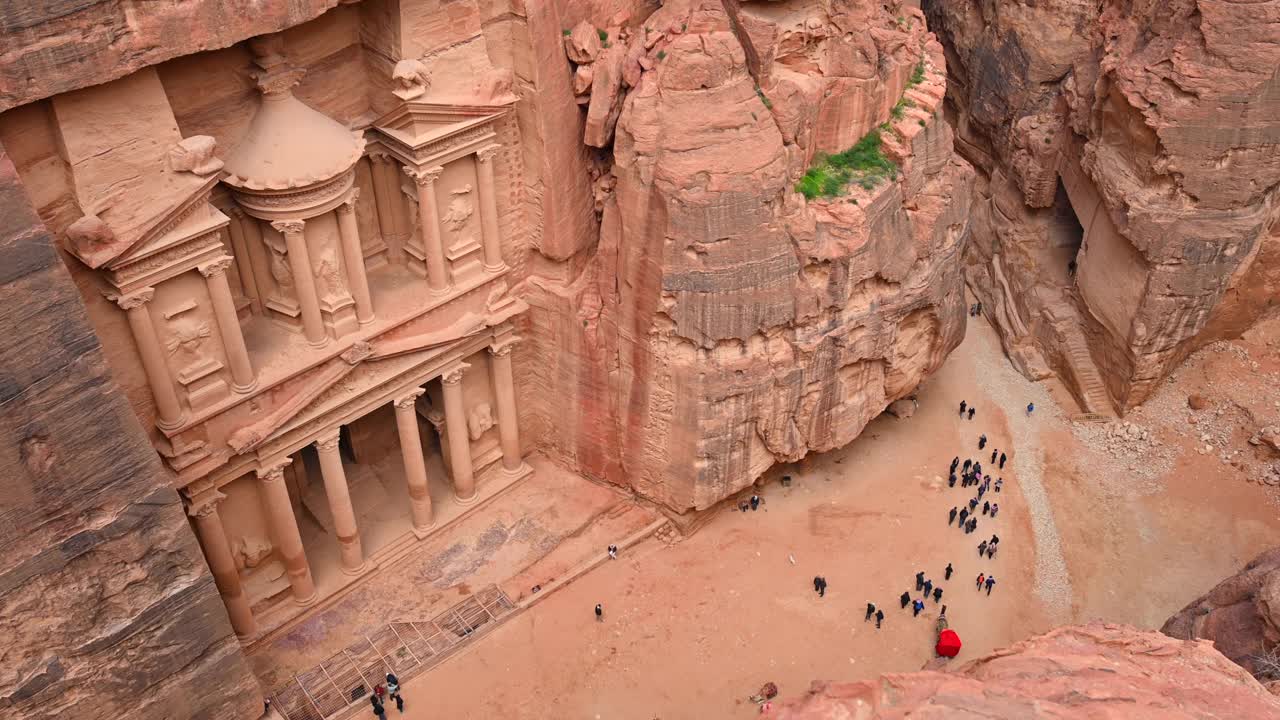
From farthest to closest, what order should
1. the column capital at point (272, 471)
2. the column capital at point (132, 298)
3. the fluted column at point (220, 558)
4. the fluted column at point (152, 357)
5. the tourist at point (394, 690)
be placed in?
the tourist at point (394, 690)
the column capital at point (272, 471)
the fluted column at point (220, 558)
the fluted column at point (152, 357)
the column capital at point (132, 298)

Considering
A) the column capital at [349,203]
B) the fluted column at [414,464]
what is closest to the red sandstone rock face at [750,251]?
the fluted column at [414,464]

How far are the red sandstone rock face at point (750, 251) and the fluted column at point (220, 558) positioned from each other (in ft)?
24.5

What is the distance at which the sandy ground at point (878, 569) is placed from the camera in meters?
21.4

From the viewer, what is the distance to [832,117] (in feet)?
73.4

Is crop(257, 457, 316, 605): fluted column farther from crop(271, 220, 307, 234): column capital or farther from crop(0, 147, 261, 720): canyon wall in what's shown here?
crop(271, 220, 307, 234): column capital

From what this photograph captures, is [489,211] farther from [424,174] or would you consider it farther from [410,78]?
[410,78]

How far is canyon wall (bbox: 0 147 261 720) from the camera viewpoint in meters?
13.9

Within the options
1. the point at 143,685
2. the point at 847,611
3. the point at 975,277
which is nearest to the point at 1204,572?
the point at 847,611

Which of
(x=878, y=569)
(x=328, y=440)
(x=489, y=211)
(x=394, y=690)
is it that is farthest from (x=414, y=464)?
(x=878, y=569)

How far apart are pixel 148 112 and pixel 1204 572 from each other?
22118 mm

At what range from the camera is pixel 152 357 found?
17.7 meters

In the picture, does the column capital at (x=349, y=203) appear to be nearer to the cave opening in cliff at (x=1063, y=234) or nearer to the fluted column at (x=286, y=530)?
the fluted column at (x=286, y=530)

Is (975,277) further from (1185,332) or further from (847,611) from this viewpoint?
(847,611)

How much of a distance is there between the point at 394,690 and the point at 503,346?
6.98 m
